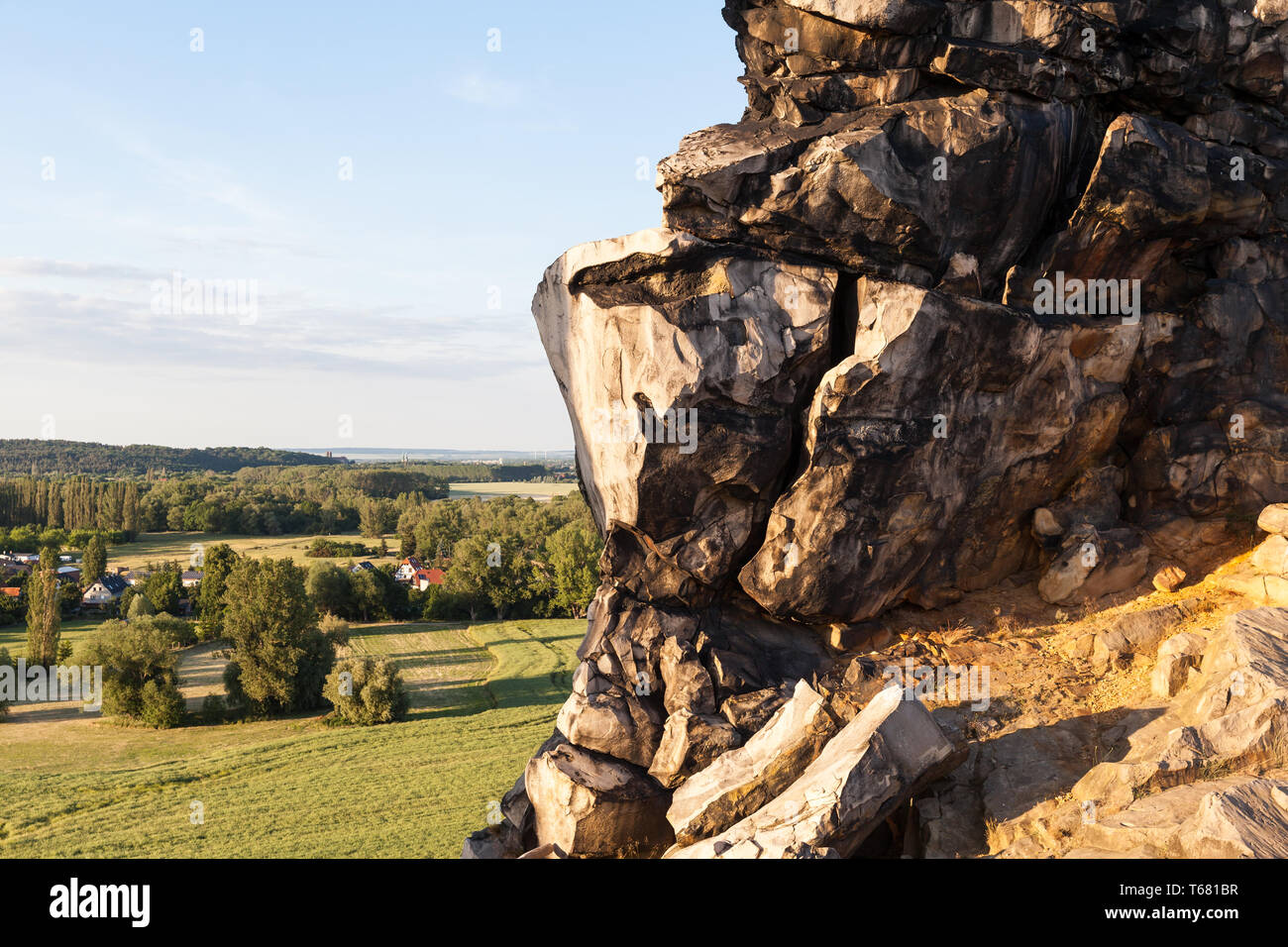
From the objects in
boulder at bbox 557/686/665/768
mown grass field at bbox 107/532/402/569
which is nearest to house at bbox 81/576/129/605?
mown grass field at bbox 107/532/402/569

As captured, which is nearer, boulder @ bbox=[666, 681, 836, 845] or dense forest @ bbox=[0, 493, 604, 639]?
boulder @ bbox=[666, 681, 836, 845]

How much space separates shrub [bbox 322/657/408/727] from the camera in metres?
60.7

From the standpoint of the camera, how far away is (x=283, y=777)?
49.0m

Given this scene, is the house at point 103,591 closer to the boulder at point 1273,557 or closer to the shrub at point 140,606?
the shrub at point 140,606

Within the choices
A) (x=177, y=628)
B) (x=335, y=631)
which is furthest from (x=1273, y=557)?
(x=177, y=628)

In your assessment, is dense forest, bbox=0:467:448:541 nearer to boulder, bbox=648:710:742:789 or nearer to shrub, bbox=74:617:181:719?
shrub, bbox=74:617:181:719

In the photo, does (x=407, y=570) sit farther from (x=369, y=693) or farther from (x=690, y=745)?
(x=690, y=745)

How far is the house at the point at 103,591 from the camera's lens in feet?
306

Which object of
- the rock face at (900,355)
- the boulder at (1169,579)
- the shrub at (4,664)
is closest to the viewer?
the rock face at (900,355)

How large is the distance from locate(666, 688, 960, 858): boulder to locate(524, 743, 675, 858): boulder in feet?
5.69

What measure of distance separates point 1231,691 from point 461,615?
85.2 m

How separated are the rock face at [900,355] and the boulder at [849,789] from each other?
5.07 ft

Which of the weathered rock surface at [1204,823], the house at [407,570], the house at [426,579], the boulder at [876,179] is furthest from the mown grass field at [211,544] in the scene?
the weathered rock surface at [1204,823]
